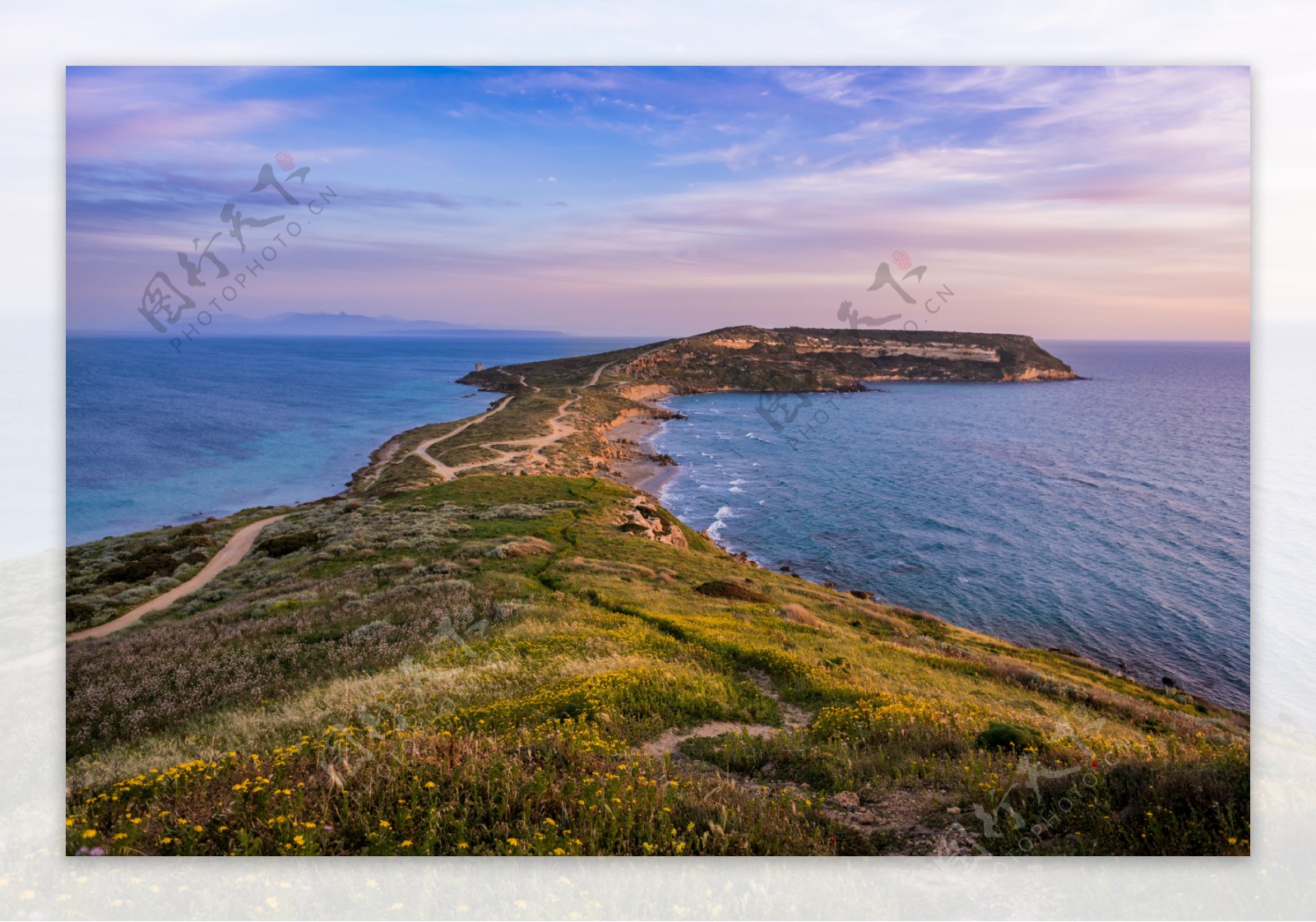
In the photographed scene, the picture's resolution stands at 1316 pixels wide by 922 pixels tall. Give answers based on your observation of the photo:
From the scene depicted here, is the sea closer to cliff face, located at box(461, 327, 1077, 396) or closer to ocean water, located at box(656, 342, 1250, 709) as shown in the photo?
ocean water, located at box(656, 342, 1250, 709)

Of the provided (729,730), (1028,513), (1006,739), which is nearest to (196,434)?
(729,730)

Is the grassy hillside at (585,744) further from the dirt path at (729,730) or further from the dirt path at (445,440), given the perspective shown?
the dirt path at (445,440)

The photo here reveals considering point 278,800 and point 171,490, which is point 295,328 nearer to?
point 278,800

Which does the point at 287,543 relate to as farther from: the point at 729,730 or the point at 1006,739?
the point at 1006,739

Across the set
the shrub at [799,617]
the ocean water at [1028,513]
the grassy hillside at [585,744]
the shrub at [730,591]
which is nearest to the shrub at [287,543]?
the grassy hillside at [585,744]

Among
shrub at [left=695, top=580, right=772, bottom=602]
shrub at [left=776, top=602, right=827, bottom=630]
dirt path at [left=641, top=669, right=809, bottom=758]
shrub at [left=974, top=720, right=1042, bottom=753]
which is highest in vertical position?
shrub at [left=974, top=720, right=1042, bottom=753]

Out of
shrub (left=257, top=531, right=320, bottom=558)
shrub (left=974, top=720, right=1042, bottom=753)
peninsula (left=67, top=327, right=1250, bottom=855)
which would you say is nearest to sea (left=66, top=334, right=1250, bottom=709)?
peninsula (left=67, top=327, right=1250, bottom=855)
